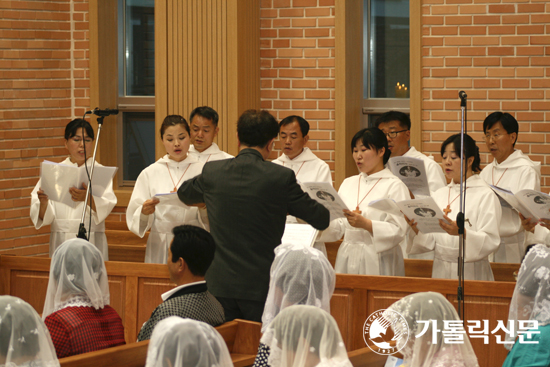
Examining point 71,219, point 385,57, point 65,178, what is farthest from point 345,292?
point 385,57

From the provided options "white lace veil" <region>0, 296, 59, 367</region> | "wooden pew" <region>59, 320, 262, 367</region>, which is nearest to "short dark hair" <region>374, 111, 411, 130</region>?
"wooden pew" <region>59, 320, 262, 367</region>

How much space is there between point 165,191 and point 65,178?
778 mm

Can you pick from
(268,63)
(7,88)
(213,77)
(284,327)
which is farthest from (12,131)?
(284,327)

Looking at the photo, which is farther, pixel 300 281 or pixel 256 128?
pixel 256 128

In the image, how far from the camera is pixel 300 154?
19.5 ft

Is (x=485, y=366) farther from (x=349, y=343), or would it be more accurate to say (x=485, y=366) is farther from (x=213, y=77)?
(x=213, y=77)

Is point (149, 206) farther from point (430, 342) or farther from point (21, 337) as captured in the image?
point (430, 342)

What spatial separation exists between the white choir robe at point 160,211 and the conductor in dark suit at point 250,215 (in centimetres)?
154

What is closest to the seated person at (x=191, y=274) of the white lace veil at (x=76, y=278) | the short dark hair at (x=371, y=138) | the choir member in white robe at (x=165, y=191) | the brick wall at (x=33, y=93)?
the white lace veil at (x=76, y=278)

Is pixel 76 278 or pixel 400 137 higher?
pixel 400 137

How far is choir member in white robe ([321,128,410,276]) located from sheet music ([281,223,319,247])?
411mm

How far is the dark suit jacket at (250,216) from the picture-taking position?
3.88m

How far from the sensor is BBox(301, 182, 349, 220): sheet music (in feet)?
15.0

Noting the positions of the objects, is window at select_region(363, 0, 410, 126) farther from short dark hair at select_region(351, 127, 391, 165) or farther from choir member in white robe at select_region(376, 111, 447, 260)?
short dark hair at select_region(351, 127, 391, 165)
